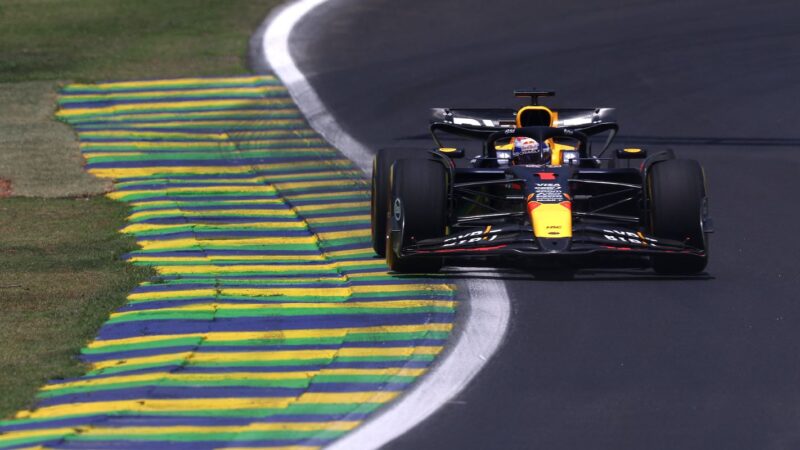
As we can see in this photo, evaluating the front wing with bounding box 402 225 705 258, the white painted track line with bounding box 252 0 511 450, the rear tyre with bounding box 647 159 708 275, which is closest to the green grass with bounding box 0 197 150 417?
the white painted track line with bounding box 252 0 511 450

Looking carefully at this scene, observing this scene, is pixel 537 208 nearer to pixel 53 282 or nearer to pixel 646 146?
pixel 53 282

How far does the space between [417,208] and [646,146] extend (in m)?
7.78

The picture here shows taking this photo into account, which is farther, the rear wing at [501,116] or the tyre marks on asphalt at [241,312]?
the rear wing at [501,116]

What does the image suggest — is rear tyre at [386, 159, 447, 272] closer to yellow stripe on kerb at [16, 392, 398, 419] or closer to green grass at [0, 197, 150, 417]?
green grass at [0, 197, 150, 417]

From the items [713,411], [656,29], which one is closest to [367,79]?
[656,29]

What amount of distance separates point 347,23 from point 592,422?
19.9 m

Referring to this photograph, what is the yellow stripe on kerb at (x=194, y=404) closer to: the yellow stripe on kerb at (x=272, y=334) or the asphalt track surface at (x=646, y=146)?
the asphalt track surface at (x=646, y=146)

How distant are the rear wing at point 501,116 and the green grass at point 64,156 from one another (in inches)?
136

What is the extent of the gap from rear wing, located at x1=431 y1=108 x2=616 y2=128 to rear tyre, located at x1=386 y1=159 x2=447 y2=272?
2.77 meters

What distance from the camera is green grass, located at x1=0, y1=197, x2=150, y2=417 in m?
9.41

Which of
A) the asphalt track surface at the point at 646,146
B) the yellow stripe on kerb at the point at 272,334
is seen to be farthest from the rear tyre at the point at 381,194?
the yellow stripe on kerb at the point at 272,334

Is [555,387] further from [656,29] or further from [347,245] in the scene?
[656,29]

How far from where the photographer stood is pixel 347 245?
1384cm

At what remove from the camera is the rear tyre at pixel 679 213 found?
1199 cm
